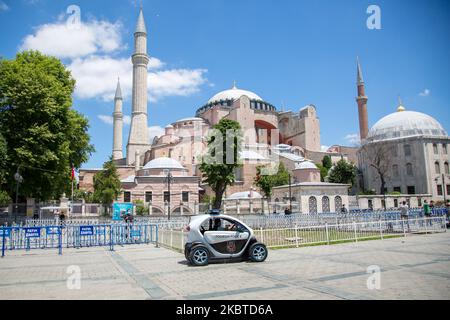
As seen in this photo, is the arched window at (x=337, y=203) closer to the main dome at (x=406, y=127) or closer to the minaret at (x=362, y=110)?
the main dome at (x=406, y=127)

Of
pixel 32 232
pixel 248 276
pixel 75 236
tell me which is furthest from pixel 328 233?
pixel 32 232

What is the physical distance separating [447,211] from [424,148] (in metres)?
30.0

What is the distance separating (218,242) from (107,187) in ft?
85.6

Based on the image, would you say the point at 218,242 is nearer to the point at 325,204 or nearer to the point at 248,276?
the point at 248,276

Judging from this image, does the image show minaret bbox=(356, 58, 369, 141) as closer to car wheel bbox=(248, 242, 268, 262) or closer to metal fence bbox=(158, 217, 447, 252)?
metal fence bbox=(158, 217, 447, 252)

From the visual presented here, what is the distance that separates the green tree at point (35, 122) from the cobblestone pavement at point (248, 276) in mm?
12368

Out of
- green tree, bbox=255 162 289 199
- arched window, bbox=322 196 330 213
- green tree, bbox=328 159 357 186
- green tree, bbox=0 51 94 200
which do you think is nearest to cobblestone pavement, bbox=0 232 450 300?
green tree, bbox=0 51 94 200

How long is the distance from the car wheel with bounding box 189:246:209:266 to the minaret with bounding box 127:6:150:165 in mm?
45454

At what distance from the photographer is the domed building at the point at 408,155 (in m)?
41.9

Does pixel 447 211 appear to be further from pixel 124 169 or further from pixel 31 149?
pixel 124 169

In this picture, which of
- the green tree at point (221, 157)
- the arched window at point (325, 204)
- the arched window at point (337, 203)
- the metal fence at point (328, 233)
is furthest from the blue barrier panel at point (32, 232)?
the arched window at point (337, 203)

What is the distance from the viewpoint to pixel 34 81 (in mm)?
21109

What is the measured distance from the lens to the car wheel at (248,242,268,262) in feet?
27.6
